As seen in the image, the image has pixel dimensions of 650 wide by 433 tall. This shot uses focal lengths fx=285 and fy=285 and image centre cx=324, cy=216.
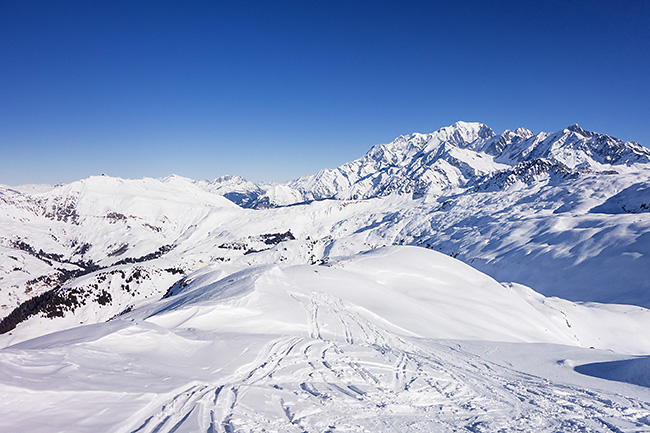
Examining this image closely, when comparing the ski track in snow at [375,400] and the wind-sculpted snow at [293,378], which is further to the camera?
the ski track in snow at [375,400]

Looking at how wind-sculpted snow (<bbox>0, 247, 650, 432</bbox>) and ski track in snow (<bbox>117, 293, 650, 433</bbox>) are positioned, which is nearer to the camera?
wind-sculpted snow (<bbox>0, 247, 650, 432</bbox>)

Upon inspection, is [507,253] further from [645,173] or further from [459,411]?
[645,173]

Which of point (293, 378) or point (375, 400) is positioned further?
point (293, 378)

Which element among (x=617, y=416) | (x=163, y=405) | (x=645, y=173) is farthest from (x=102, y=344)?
(x=645, y=173)

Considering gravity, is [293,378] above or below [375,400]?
above
